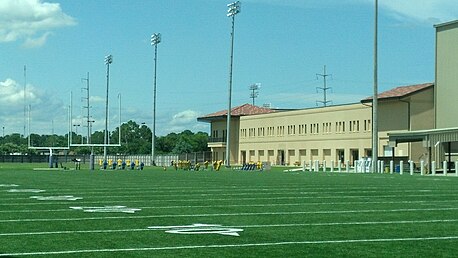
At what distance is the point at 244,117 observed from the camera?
345 ft

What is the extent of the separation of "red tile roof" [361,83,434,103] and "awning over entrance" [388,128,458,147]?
12314mm

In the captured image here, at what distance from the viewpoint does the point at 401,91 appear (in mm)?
76125

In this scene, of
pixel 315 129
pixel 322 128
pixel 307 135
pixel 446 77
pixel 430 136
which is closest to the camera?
pixel 430 136

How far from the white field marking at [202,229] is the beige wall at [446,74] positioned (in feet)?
195

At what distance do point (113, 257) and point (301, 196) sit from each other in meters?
11.5

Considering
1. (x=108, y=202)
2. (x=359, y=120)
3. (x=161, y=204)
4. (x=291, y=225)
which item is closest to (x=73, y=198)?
(x=108, y=202)

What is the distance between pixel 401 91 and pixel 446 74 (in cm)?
659

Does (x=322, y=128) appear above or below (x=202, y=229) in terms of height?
above

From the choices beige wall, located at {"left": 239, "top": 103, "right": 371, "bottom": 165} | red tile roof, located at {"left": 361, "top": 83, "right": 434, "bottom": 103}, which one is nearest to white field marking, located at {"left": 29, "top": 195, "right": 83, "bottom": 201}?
red tile roof, located at {"left": 361, "top": 83, "right": 434, "bottom": 103}

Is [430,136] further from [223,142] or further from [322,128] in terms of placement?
[223,142]

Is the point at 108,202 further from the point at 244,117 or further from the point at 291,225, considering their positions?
the point at 244,117

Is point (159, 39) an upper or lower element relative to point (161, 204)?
upper

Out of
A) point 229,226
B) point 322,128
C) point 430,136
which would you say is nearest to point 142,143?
point 322,128

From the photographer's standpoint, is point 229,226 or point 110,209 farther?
point 110,209
